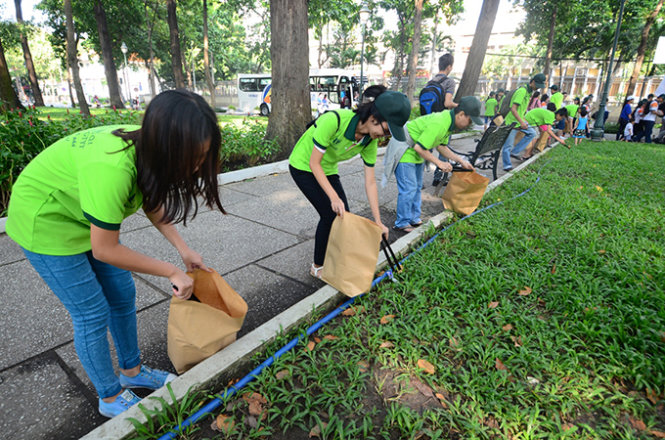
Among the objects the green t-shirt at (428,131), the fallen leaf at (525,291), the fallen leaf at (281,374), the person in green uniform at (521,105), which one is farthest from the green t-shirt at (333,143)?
the person in green uniform at (521,105)

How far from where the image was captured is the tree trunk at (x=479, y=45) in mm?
11758

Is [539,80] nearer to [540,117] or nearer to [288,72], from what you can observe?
[540,117]

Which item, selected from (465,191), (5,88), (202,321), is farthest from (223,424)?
(5,88)

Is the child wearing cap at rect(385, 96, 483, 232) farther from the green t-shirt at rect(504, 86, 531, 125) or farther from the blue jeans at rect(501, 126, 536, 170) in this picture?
the blue jeans at rect(501, 126, 536, 170)

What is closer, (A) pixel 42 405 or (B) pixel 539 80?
(A) pixel 42 405

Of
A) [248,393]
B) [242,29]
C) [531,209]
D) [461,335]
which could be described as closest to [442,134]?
[531,209]

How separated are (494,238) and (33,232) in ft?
12.4

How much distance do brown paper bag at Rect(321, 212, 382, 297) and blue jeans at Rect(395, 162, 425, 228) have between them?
1803mm

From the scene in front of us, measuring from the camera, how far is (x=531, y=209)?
4.86 metres

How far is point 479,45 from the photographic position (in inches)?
477

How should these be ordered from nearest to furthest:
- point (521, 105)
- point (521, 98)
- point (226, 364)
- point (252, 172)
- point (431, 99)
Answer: point (226, 364)
point (431, 99)
point (252, 172)
point (521, 98)
point (521, 105)

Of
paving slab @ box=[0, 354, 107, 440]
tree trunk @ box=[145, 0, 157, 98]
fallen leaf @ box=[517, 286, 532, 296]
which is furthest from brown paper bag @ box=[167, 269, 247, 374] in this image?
tree trunk @ box=[145, 0, 157, 98]

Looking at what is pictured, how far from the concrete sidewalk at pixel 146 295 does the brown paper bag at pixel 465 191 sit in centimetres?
50

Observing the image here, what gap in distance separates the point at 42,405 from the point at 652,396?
3201 millimetres
